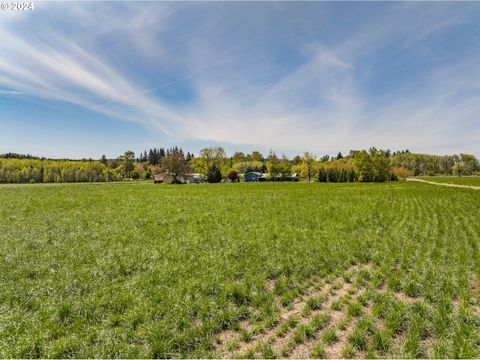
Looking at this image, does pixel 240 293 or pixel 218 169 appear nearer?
pixel 240 293

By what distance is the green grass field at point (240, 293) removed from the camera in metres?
5.14

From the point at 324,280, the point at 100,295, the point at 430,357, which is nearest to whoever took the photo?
the point at 430,357

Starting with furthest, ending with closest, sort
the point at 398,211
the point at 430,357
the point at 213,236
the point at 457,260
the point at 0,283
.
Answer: the point at 398,211
the point at 213,236
the point at 457,260
the point at 0,283
the point at 430,357

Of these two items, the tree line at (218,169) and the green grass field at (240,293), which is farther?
the tree line at (218,169)

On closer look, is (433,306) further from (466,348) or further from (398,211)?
(398,211)

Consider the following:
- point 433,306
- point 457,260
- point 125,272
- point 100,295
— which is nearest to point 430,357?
point 433,306

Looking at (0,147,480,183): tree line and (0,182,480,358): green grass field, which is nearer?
(0,182,480,358): green grass field

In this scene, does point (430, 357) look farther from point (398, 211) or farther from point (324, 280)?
point (398, 211)

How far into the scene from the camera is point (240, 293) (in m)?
7.18

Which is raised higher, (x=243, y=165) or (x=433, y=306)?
(x=243, y=165)

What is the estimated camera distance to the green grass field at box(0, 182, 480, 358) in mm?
5137

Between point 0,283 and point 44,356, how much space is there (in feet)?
15.3

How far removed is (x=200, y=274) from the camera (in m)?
8.48

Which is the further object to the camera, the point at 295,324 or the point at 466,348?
the point at 295,324
